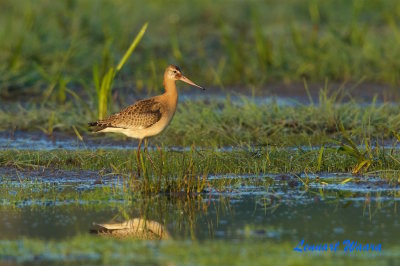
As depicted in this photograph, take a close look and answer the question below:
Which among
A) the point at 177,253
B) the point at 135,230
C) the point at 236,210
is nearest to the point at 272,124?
the point at 236,210

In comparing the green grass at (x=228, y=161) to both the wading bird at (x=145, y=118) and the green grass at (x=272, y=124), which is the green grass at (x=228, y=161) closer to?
the wading bird at (x=145, y=118)

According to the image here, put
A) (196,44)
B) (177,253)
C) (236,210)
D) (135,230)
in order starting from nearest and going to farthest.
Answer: (177,253) → (135,230) → (236,210) → (196,44)

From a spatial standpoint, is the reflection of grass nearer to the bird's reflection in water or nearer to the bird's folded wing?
the bird's reflection in water

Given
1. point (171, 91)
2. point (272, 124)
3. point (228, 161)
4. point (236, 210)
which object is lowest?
point (236, 210)

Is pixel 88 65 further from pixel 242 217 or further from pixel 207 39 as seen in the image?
pixel 242 217

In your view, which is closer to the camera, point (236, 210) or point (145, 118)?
point (236, 210)

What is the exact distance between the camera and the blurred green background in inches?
570

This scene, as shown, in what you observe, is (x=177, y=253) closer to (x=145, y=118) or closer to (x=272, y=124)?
(x=145, y=118)

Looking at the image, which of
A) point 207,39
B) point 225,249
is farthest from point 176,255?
point 207,39

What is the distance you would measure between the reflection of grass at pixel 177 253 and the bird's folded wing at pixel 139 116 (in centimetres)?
330

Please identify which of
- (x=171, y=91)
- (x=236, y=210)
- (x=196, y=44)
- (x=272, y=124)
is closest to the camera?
(x=236, y=210)

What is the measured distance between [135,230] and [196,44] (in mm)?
10763

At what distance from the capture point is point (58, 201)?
7902 mm

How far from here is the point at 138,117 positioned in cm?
977
